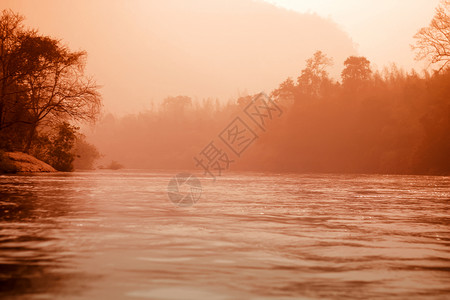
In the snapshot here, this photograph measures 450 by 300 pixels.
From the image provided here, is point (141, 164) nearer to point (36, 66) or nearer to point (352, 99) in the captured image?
point (352, 99)

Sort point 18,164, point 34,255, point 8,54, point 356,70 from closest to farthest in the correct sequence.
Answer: point 34,255, point 18,164, point 8,54, point 356,70

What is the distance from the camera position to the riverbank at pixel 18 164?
20.2 meters

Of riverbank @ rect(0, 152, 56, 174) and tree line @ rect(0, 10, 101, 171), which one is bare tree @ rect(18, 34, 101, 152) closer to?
tree line @ rect(0, 10, 101, 171)

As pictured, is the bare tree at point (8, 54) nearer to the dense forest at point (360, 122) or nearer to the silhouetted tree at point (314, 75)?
the dense forest at point (360, 122)

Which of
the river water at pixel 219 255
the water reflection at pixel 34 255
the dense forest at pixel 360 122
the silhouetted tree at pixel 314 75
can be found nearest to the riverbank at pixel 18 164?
the dense forest at pixel 360 122

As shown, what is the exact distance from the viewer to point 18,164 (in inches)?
842

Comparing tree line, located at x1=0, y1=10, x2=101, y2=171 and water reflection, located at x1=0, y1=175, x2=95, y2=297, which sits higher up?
tree line, located at x1=0, y1=10, x2=101, y2=171

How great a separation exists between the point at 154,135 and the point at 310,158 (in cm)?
4823

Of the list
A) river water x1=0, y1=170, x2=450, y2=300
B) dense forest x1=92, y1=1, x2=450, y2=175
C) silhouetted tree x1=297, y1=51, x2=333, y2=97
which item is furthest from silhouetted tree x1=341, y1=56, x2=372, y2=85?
river water x1=0, y1=170, x2=450, y2=300

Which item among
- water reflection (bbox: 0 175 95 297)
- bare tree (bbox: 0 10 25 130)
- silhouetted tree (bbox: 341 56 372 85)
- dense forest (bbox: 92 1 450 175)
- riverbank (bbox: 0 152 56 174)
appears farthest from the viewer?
silhouetted tree (bbox: 341 56 372 85)

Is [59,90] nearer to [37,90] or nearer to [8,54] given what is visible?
[37,90]

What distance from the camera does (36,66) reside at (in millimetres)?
24391

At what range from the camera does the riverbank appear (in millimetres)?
20188

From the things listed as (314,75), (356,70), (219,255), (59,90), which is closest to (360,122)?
(356,70)
